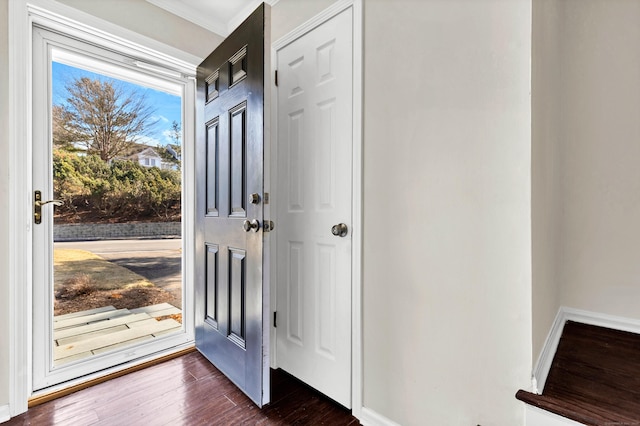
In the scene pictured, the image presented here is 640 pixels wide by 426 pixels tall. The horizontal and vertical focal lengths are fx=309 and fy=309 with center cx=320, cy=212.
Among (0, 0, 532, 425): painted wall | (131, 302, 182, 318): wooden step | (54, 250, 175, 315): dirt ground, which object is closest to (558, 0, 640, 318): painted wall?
(0, 0, 532, 425): painted wall

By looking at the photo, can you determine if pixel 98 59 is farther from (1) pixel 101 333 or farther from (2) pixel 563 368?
(2) pixel 563 368

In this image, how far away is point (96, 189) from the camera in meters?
1.95

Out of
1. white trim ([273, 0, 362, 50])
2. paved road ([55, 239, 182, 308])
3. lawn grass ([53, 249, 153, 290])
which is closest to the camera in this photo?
white trim ([273, 0, 362, 50])

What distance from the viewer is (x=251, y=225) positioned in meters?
1.60

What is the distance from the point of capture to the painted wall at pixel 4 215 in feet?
4.86

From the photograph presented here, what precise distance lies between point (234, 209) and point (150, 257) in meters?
0.89

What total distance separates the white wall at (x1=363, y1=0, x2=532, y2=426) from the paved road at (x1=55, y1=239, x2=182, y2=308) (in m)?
1.54

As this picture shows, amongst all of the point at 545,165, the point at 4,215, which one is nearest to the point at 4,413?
the point at 4,215

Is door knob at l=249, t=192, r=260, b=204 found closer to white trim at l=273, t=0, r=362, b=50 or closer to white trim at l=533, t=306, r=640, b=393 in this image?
white trim at l=273, t=0, r=362, b=50

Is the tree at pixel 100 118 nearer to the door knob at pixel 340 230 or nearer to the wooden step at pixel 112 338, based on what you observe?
the wooden step at pixel 112 338

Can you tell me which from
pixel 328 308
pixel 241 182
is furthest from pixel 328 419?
pixel 241 182

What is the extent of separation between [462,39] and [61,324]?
2.58 metres

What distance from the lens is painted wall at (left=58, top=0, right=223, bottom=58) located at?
5.89ft

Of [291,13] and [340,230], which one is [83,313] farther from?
[291,13]
